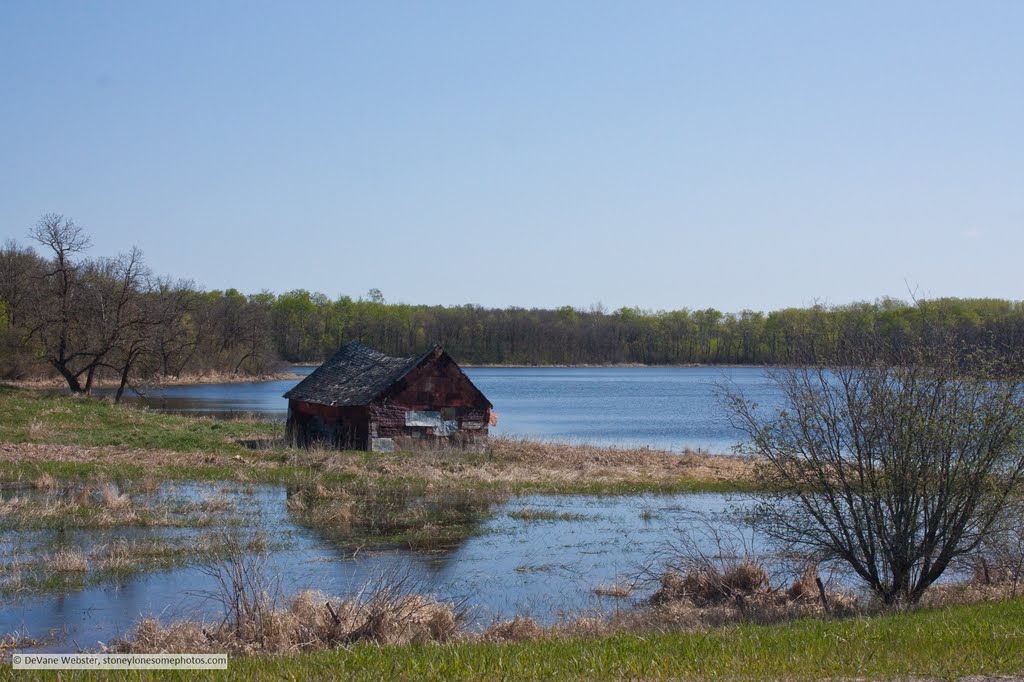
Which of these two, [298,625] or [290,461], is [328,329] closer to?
[290,461]

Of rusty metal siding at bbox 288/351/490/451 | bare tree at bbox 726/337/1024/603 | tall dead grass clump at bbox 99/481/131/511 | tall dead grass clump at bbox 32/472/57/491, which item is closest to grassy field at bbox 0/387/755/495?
tall dead grass clump at bbox 32/472/57/491

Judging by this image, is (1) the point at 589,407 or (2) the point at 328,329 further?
(2) the point at 328,329

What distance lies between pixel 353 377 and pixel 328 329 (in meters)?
124

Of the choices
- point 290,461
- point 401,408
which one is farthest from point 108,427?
point 401,408

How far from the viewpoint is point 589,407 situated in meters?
74.6

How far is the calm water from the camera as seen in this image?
167 feet

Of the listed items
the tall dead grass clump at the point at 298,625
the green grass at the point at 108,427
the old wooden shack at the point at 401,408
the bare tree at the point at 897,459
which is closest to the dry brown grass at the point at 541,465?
the old wooden shack at the point at 401,408

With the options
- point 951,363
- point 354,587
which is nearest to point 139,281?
point 354,587

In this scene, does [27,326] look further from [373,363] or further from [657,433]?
[657,433]

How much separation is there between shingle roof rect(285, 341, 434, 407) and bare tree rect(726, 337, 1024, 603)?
78.3 ft

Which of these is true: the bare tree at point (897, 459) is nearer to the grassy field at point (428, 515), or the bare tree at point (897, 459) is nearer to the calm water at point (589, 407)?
the grassy field at point (428, 515)

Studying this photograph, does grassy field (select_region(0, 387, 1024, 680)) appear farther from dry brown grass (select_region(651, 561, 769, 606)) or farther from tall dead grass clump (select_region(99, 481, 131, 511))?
dry brown grass (select_region(651, 561, 769, 606))

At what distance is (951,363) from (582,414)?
172ft

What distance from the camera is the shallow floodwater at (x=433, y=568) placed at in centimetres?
1380
